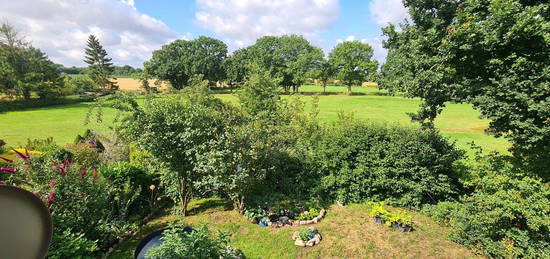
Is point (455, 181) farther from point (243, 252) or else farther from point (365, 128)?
point (243, 252)

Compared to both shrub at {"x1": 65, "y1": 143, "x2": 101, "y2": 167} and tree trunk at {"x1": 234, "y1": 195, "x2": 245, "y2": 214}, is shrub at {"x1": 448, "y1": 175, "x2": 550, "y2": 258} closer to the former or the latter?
tree trunk at {"x1": 234, "y1": 195, "x2": 245, "y2": 214}

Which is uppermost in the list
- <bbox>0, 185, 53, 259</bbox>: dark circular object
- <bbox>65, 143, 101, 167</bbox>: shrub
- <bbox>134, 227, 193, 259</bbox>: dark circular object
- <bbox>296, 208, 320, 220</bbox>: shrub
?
<bbox>0, 185, 53, 259</bbox>: dark circular object

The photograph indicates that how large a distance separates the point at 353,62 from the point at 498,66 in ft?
156

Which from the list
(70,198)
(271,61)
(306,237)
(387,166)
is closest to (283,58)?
(271,61)

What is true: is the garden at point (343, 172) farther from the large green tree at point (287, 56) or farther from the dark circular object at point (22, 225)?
the large green tree at point (287, 56)

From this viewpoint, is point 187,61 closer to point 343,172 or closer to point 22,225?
point 343,172

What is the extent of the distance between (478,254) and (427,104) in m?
5.12

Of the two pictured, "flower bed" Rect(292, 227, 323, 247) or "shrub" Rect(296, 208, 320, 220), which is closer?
"flower bed" Rect(292, 227, 323, 247)

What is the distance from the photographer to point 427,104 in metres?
9.43

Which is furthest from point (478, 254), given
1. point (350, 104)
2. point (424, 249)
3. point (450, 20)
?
point (350, 104)

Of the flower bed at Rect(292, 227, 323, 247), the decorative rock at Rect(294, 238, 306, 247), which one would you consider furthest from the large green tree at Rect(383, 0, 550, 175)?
the decorative rock at Rect(294, 238, 306, 247)

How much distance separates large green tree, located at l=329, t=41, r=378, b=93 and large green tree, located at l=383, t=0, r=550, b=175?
4462 cm

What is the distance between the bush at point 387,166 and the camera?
870 centimetres

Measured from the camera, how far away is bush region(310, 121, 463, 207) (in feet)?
28.5
